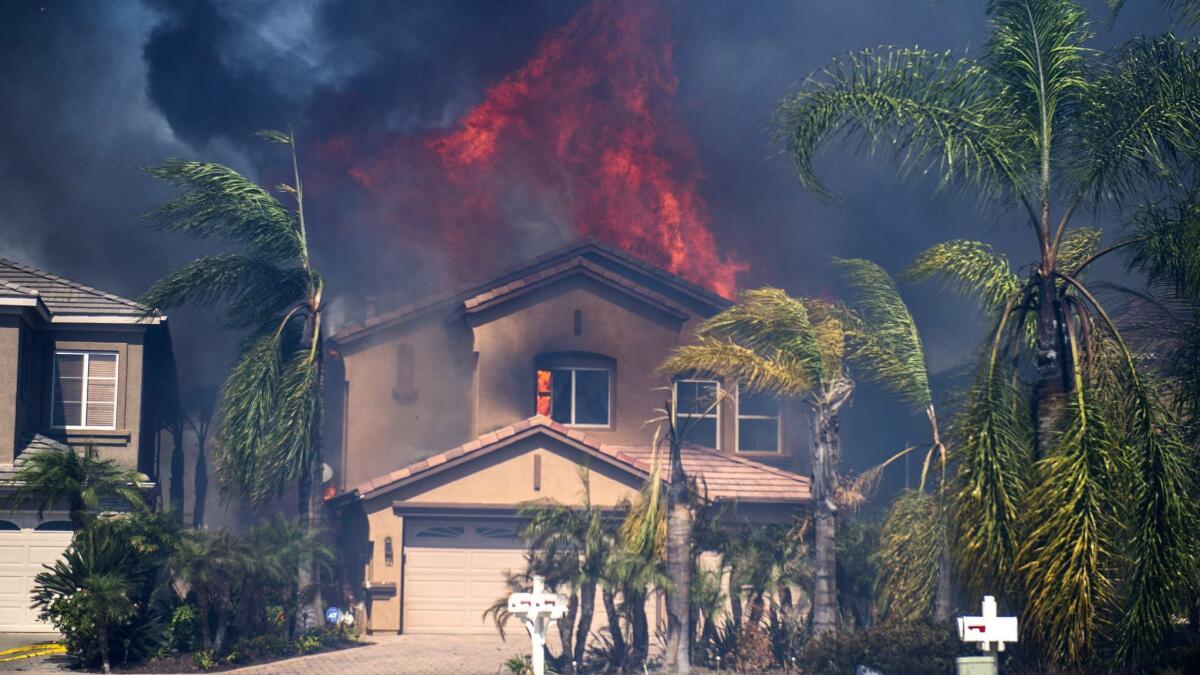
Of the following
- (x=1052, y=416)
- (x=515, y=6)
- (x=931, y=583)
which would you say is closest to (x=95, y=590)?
(x=931, y=583)

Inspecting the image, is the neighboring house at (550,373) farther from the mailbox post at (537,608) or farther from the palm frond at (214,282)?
the mailbox post at (537,608)

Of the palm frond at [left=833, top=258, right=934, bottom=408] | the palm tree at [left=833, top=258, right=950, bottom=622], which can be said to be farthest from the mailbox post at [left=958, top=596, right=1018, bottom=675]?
the palm frond at [left=833, top=258, right=934, bottom=408]

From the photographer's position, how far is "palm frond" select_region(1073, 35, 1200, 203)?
603 inches

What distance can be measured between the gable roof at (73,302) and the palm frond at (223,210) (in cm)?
209

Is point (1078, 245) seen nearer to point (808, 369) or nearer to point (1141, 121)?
point (1141, 121)

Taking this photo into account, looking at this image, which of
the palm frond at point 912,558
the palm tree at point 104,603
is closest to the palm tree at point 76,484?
the palm tree at point 104,603

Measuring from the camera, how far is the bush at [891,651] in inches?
679

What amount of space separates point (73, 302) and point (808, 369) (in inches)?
618

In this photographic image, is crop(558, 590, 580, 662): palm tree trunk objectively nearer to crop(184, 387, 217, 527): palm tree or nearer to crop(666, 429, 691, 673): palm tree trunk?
crop(666, 429, 691, 673): palm tree trunk

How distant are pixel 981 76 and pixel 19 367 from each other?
1872cm

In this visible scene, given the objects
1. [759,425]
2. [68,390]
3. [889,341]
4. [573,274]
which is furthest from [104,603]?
[759,425]

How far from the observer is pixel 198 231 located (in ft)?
84.9

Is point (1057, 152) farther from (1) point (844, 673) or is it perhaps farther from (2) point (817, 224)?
(2) point (817, 224)

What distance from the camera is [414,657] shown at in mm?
23094
